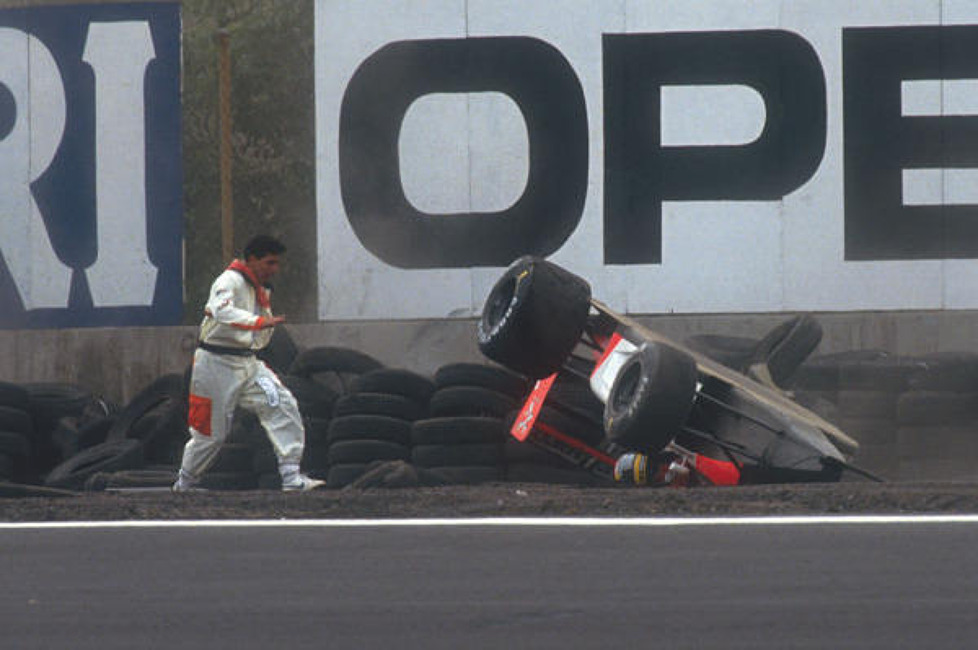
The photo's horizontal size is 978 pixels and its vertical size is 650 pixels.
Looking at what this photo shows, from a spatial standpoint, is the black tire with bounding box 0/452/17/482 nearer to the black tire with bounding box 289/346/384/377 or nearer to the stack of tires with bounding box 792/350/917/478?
the black tire with bounding box 289/346/384/377

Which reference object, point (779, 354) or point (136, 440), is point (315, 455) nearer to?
point (136, 440)

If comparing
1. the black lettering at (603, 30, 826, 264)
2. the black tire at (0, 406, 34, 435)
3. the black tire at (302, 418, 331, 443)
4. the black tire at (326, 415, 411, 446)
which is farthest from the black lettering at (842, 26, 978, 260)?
the black tire at (0, 406, 34, 435)

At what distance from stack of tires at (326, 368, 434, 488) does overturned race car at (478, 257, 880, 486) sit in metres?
0.97

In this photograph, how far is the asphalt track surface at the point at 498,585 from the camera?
5.71 metres

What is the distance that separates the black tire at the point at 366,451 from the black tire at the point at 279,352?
189 centimetres

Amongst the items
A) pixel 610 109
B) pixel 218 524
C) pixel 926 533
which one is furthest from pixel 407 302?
Result: pixel 926 533

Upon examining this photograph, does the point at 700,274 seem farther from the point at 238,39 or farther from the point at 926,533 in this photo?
the point at 926,533

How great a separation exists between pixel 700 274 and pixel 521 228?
1504mm

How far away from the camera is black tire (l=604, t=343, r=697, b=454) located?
11352 millimetres

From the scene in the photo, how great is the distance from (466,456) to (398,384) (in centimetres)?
78

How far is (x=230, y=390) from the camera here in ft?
41.8

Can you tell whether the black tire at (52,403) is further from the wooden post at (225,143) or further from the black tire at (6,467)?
the wooden post at (225,143)

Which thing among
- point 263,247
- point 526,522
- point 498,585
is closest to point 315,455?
point 263,247

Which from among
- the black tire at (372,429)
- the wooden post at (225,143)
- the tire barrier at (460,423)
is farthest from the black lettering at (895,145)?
the wooden post at (225,143)
